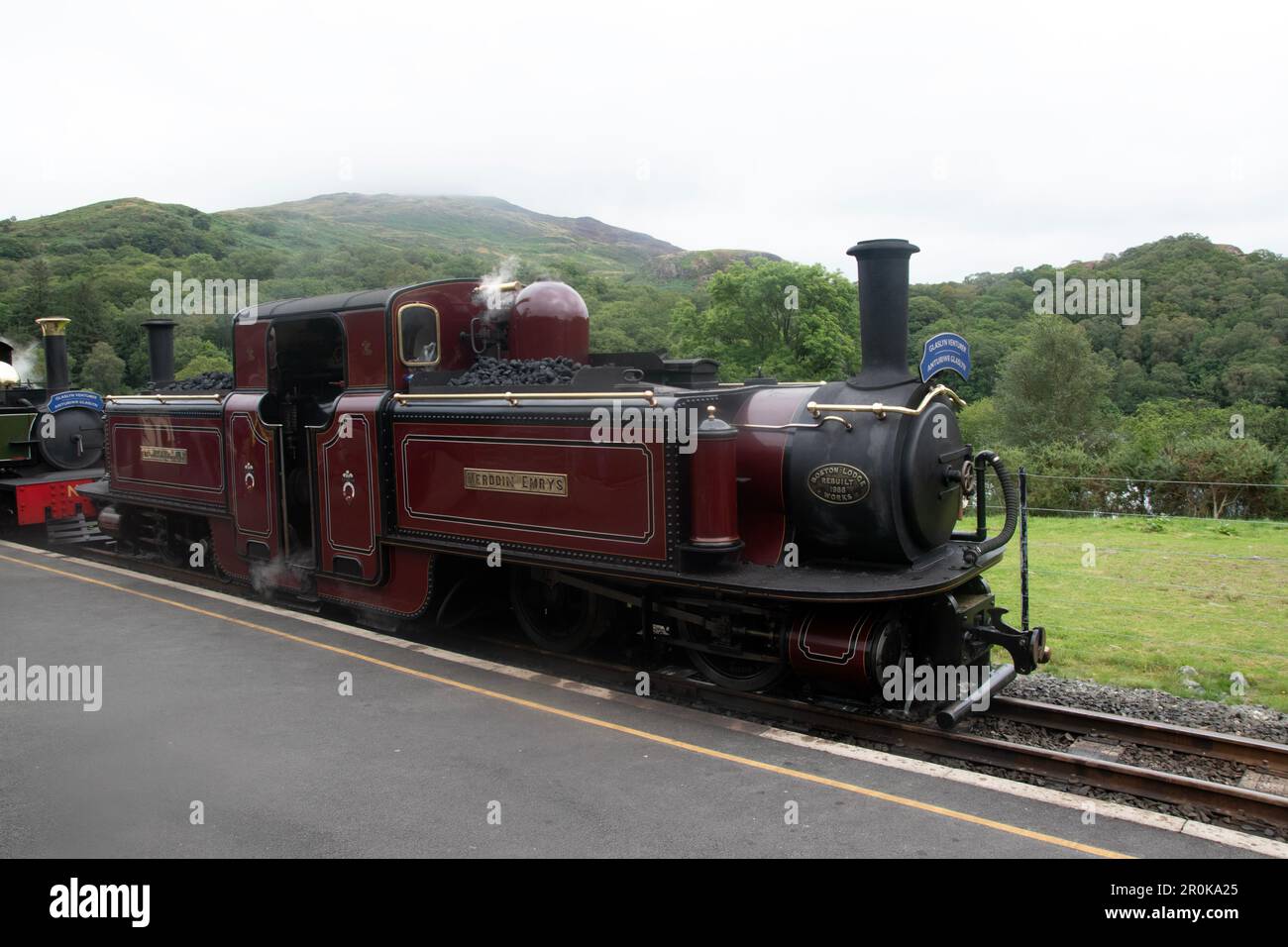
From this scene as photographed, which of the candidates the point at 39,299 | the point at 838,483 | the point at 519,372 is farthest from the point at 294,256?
the point at 838,483

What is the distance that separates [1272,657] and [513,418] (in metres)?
6.28

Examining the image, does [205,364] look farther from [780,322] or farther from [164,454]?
[164,454]

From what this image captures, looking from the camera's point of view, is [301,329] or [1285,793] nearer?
[1285,793]

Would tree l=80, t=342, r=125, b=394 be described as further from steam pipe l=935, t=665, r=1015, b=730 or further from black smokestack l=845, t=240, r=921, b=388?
steam pipe l=935, t=665, r=1015, b=730

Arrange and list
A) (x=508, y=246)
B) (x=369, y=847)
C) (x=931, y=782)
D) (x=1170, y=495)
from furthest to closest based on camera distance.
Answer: (x=508, y=246)
(x=1170, y=495)
(x=931, y=782)
(x=369, y=847)

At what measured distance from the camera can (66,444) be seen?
15.6 m

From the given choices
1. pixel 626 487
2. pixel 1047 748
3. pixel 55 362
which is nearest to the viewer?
pixel 1047 748

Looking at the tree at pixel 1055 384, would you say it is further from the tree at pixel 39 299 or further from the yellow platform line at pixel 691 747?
the tree at pixel 39 299

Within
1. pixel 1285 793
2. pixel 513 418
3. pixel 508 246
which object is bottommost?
pixel 1285 793

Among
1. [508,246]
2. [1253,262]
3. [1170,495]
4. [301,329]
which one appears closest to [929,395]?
[301,329]

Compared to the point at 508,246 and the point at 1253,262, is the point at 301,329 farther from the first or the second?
the point at 508,246

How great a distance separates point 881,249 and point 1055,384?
116 feet

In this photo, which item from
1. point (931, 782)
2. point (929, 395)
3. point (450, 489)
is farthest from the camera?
point (450, 489)

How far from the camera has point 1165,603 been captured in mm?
9414
